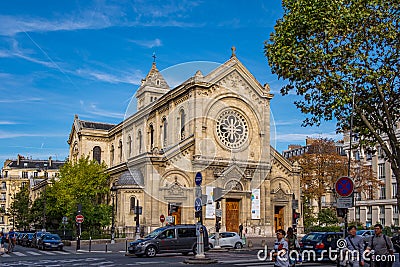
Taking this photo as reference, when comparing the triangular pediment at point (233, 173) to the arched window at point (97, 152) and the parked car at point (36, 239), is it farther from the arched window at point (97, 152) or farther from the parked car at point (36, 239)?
the arched window at point (97, 152)

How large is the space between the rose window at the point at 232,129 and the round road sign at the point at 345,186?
3448 centimetres

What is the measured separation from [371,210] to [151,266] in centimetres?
6210

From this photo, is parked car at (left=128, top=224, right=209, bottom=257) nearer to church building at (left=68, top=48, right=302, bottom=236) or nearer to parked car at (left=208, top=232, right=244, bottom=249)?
parked car at (left=208, top=232, right=244, bottom=249)

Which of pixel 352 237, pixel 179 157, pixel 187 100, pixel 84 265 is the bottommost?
pixel 84 265

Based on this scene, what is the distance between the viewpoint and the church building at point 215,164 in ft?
157

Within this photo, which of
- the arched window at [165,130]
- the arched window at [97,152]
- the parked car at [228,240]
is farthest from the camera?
the arched window at [97,152]

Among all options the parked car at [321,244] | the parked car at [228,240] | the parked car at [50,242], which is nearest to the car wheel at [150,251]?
the parked car at [321,244]

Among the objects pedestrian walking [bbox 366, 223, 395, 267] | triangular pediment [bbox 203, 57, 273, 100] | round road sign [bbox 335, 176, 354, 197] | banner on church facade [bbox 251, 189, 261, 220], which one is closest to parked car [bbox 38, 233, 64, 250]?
banner on church facade [bbox 251, 189, 261, 220]

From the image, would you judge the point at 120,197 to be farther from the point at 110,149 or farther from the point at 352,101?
the point at 352,101

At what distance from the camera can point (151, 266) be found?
21.7m

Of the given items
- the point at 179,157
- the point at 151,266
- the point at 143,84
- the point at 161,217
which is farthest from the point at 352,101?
the point at 143,84

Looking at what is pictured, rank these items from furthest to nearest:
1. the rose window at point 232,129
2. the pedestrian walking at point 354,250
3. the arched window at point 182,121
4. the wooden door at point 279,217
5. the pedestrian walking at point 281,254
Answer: the wooden door at point 279,217 < the arched window at point 182,121 < the rose window at point 232,129 < the pedestrian walking at point 354,250 < the pedestrian walking at point 281,254

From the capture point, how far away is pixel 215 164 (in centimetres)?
4953

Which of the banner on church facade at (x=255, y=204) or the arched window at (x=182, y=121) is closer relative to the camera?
the banner on church facade at (x=255, y=204)
